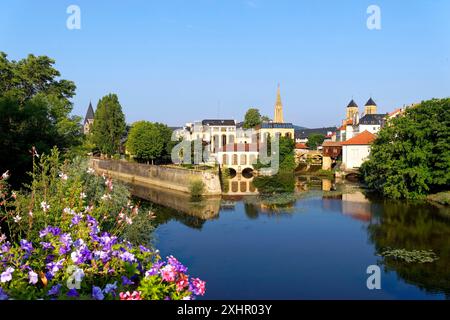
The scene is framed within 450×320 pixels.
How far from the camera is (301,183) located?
53438 millimetres

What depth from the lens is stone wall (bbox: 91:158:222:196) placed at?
4231cm

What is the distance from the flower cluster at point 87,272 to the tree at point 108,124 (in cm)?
6335

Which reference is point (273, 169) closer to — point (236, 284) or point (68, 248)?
point (236, 284)

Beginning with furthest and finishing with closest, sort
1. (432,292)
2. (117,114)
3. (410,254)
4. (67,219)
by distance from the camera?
(117,114), (410,254), (432,292), (67,219)

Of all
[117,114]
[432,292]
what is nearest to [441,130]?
[432,292]

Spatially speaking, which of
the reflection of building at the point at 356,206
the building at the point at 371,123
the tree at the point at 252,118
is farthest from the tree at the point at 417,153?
the tree at the point at 252,118

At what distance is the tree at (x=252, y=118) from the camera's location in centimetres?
9606

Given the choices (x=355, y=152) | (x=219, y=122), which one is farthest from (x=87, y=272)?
(x=219, y=122)

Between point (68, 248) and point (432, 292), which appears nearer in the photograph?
point (68, 248)

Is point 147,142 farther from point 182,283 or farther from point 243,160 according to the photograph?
point 182,283

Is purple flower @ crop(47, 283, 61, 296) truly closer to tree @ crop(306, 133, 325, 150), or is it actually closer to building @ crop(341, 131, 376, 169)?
building @ crop(341, 131, 376, 169)

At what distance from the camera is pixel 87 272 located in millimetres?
5012

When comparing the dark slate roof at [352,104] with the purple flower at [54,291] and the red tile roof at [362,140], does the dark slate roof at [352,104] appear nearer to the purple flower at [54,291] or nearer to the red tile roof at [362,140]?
the red tile roof at [362,140]

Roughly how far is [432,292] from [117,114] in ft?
192
